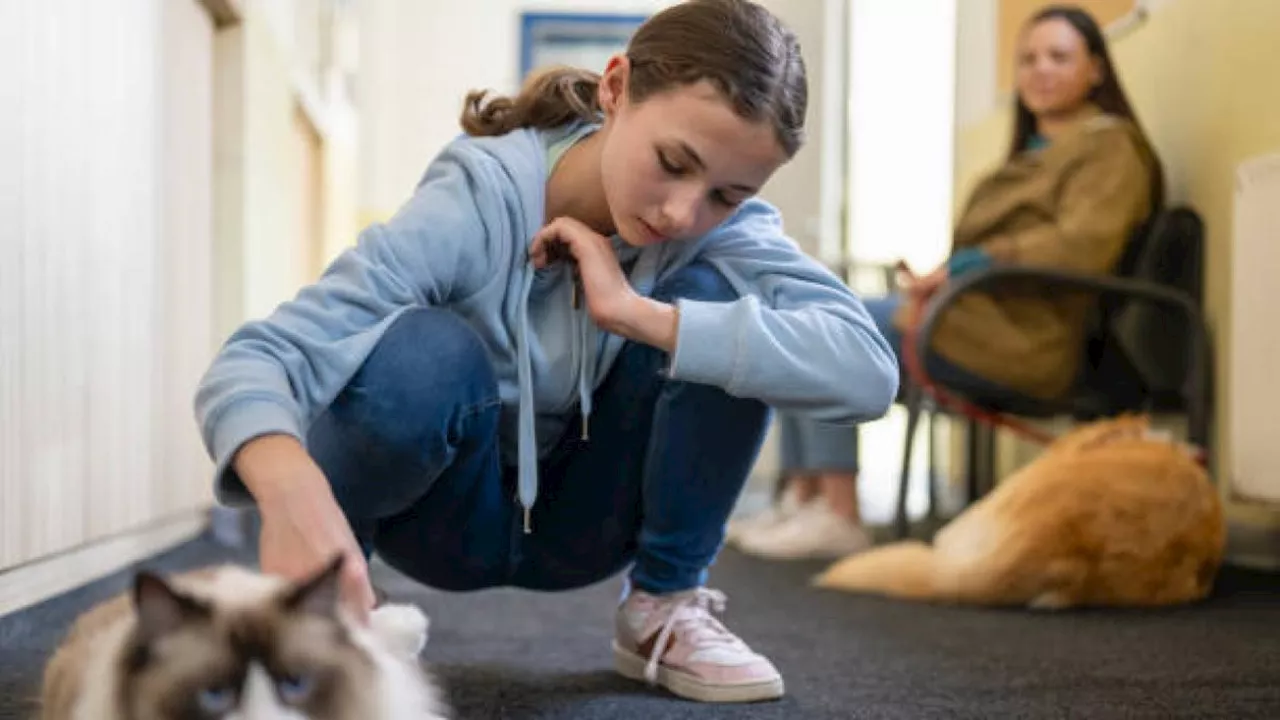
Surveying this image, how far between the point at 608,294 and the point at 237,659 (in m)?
0.53

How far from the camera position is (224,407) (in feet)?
2.77

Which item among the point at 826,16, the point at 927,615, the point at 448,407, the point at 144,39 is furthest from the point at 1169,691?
the point at 144,39

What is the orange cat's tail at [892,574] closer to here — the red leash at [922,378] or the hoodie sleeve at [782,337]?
the red leash at [922,378]

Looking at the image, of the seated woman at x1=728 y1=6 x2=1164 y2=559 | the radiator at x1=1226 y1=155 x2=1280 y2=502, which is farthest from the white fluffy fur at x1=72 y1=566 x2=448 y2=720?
the seated woman at x1=728 y1=6 x2=1164 y2=559

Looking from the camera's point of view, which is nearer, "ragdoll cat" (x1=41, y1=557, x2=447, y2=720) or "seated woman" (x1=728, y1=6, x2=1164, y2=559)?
"ragdoll cat" (x1=41, y1=557, x2=447, y2=720)

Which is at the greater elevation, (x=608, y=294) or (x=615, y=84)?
(x=615, y=84)

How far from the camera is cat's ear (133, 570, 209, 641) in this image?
60cm

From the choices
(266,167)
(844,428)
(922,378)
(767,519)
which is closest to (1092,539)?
(922,378)

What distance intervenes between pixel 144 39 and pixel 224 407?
1350 mm

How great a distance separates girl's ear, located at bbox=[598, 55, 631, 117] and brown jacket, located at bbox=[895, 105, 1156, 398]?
4.41 ft

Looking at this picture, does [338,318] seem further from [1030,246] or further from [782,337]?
[1030,246]

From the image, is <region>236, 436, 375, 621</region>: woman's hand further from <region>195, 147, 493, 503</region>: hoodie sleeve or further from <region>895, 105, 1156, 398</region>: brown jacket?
<region>895, 105, 1156, 398</region>: brown jacket

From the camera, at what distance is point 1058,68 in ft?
8.74

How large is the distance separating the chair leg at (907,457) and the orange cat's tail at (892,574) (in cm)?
44
